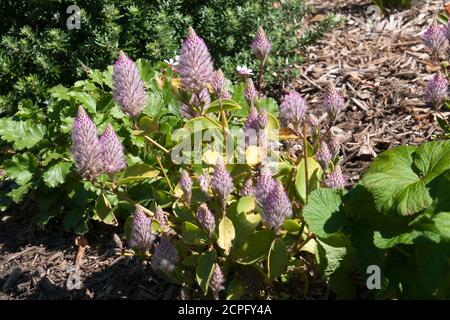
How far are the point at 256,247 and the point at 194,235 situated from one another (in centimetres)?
25

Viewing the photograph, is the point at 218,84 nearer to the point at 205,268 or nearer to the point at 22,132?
the point at 205,268

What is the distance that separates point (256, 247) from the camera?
253 cm

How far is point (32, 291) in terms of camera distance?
10.4 ft

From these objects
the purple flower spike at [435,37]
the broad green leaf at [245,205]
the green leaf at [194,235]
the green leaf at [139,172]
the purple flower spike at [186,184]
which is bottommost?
the green leaf at [194,235]

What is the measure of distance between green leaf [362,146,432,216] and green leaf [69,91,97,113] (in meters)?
1.67

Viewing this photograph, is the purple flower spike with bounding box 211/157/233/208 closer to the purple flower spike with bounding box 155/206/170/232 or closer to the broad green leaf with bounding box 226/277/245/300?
the purple flower spike with bounding box 155/206/170/232

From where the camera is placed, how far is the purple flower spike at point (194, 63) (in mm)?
2402

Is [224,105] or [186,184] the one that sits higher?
[224,105]

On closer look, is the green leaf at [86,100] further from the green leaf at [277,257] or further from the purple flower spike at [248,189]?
the green leaf at [277,257]

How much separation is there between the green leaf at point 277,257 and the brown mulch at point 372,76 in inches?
44.7

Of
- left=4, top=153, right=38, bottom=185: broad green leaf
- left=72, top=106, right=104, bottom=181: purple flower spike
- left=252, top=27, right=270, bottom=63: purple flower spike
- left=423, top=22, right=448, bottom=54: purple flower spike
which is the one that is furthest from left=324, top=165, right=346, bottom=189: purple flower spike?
left=4, top=153, right=38, bottom=185: broad green leaf

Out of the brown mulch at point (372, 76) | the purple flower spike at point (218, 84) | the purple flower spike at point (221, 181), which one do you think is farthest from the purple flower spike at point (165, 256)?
the brown mulch at point (372, 76)

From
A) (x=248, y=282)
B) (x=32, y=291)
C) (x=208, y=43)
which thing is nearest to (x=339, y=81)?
(x=208, y=43)

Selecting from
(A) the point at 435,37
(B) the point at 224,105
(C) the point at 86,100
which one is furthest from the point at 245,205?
(C) the point at 86,100
